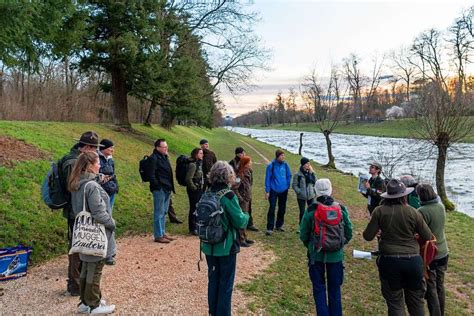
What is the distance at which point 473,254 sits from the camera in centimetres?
859

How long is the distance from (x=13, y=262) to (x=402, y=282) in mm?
5309

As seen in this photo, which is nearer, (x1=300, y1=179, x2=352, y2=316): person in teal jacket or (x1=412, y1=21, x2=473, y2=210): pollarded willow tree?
(x1=300, y1=179, x2=352, y2=316): person in teal jacket

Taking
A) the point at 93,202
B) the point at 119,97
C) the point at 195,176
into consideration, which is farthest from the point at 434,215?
the point at 119,97

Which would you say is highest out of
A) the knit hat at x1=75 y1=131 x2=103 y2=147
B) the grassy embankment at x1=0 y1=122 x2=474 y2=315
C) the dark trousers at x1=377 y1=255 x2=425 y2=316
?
the knit hat at x1=75 y1=131 x2=103 y2=147

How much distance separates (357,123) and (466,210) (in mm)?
71326

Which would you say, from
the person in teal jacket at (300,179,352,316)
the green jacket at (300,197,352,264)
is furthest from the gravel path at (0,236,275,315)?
the green jacket at (300,197,352,264)

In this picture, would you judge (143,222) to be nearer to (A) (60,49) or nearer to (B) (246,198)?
(B) (246,198)

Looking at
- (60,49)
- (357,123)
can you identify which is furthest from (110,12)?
(357,123)

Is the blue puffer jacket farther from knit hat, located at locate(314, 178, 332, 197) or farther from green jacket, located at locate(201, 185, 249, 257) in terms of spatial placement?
green jacket, located at locate(201, 185, 249, 257)

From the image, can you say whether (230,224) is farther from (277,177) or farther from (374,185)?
(277,177)

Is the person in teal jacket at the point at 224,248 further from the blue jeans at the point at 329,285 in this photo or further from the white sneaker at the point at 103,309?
the white sneaker at the point at 103,309

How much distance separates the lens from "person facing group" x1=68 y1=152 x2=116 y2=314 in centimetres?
423

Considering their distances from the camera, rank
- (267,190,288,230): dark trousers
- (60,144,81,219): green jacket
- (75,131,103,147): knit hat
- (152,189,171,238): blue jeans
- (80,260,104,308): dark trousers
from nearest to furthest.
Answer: (80,260,104,308): dark trousers → (60,144,81,219): green jacket → (75,131,103,147): knit hat → (152,189,171,238): blue jeans → (267,190,288,230): dark trousers

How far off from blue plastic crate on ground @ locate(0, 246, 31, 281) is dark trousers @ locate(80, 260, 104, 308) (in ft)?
5.76
